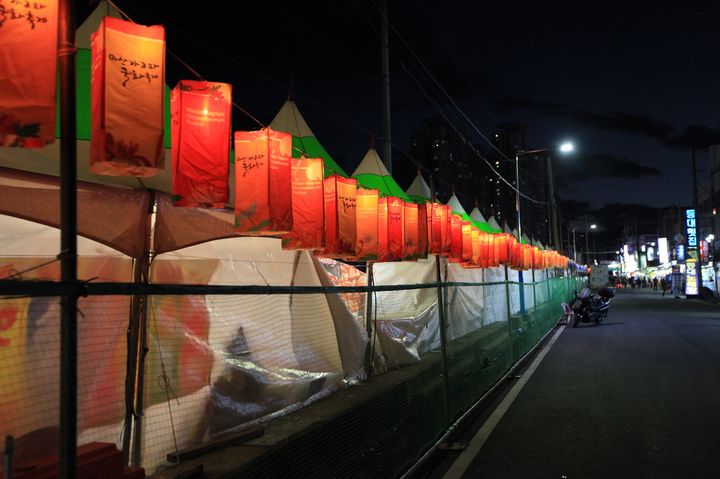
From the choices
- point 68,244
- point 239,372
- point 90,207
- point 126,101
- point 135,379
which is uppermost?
point 126,101

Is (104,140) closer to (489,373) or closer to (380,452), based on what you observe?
(380,452)

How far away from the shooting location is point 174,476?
12.4 feet

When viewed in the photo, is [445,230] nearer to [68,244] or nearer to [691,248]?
[68,244]

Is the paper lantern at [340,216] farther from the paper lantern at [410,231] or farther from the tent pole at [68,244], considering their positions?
the tent pole at [68,244]

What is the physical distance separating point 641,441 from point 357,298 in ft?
14.0

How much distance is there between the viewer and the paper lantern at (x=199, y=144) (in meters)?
4.99

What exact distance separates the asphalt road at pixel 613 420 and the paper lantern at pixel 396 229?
3015 mm

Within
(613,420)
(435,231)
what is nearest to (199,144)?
(435,231)

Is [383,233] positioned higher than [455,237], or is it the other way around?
[455,237]

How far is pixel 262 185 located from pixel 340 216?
6.69 ft

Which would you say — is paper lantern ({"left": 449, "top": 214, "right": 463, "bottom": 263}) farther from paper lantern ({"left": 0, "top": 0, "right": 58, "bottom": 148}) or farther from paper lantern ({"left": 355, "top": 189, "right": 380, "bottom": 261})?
paper lantern ({"left": 0, "top": 0, "right": 58, "bottom": 148})

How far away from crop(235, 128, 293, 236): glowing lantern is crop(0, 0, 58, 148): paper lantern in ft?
9.90

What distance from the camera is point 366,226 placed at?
339 inches

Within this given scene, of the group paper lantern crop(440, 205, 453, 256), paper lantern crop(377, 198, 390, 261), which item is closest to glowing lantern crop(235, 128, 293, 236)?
paper lantern crop(377, 198, 390, 261)
